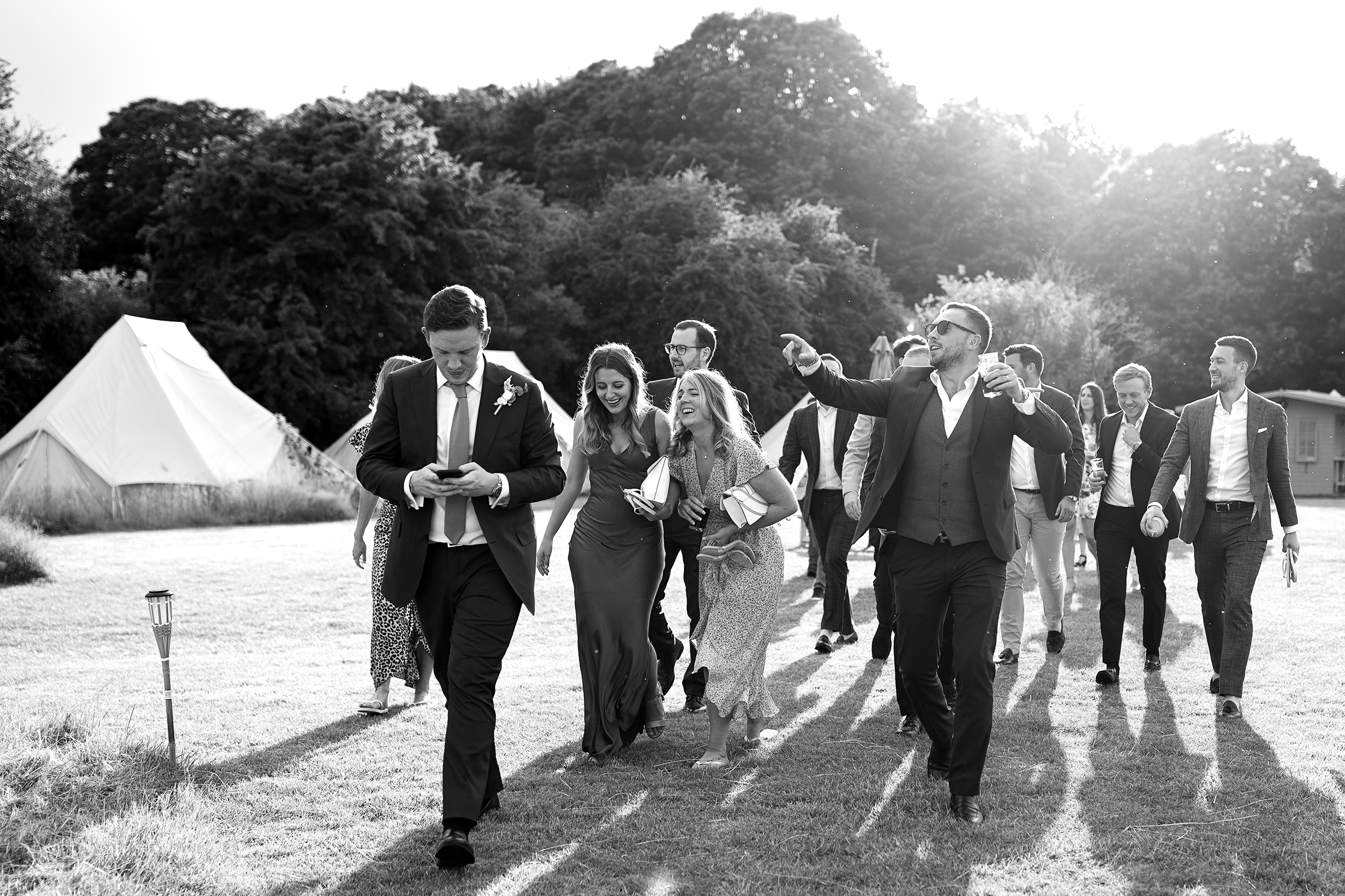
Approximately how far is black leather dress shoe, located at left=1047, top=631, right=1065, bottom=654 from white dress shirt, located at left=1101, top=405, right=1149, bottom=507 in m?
1.22

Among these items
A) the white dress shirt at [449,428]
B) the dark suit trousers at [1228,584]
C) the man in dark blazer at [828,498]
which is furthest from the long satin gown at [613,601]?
the dark suit trousers at [1228,584]

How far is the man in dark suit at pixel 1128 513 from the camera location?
7875 mm

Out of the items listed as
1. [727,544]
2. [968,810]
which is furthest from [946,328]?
Result: [968,810]

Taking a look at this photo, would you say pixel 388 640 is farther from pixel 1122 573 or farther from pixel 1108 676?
pixel 1122 573

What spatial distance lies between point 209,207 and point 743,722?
3196 centimetres

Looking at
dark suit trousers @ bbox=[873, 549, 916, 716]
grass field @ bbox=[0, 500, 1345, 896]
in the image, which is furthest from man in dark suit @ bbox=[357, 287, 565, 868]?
dark suit trousers @ bbox=[873, 549, 916, 716]

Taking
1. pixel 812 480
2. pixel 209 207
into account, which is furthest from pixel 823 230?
pixel 812 480

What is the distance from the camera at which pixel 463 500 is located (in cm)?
455

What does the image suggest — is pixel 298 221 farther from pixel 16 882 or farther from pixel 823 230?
pixel 16 882

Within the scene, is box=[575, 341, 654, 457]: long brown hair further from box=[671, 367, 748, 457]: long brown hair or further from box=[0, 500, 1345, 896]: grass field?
box=[0, 500, 1345, 896]: grass field

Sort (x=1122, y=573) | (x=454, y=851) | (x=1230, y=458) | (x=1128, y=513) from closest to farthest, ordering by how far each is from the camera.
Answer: (x=454, y=851), (x=1230, y=458), (x=1122, y=573), (x=1128, y=513)

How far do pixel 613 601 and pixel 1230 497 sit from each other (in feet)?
12.6

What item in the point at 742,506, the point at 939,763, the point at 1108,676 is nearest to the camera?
the point at 939,763

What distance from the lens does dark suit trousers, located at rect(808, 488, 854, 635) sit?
29.2ft
